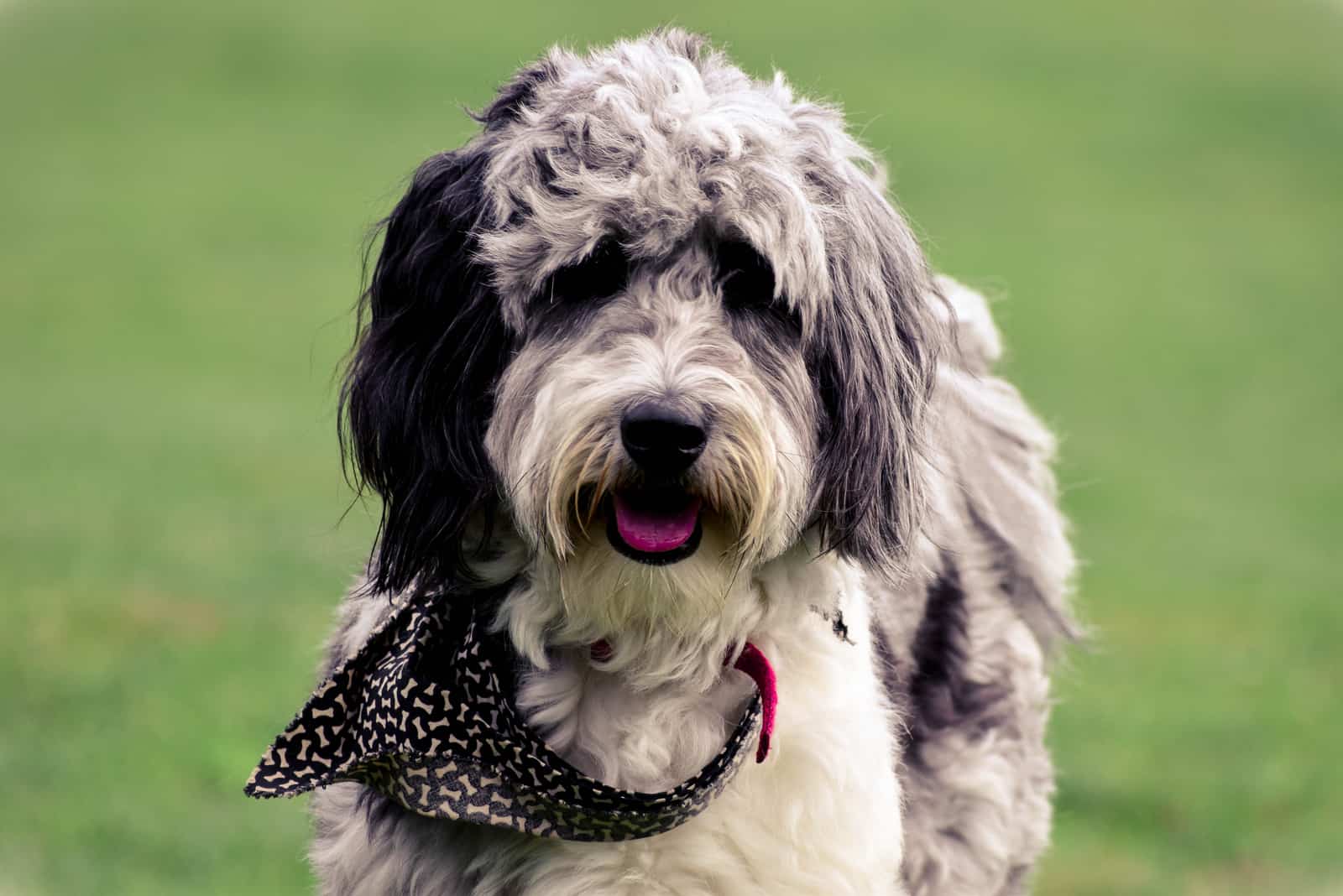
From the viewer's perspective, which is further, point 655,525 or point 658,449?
point 655,525

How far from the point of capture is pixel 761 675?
393 cm

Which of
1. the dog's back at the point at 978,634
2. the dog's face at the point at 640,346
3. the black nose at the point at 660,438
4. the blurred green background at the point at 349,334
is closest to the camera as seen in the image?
the black nose at the point at 660,438

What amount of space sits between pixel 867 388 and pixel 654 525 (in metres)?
0.55

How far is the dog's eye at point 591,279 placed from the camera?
12.4ft

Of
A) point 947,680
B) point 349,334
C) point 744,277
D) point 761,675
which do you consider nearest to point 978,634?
point 947,680

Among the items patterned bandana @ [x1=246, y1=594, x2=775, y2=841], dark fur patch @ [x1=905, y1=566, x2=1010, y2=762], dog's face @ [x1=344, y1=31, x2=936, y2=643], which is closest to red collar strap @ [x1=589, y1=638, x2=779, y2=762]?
patterned bandana @ [x1=246, y1=594, x2=775, y2=841]

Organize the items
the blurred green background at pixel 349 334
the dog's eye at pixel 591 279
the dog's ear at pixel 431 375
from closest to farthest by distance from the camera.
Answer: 1. the dog's eye at pixel 591 279
2. the dog's ear at pixel 431 375
3. the blurred green background at pixel 349 334

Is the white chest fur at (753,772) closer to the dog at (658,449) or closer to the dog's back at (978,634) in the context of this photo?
the dog at (658,449)

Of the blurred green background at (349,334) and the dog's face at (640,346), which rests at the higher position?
the blurred green background at (349,334)

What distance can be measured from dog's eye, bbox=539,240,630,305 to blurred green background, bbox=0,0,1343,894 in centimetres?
89

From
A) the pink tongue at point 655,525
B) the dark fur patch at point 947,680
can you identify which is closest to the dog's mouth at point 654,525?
the pink tongue at point 655,525

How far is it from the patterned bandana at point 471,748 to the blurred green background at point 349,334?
1.08 metres

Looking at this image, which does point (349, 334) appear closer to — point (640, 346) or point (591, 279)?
point (591, 279)

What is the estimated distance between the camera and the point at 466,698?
3.99m
